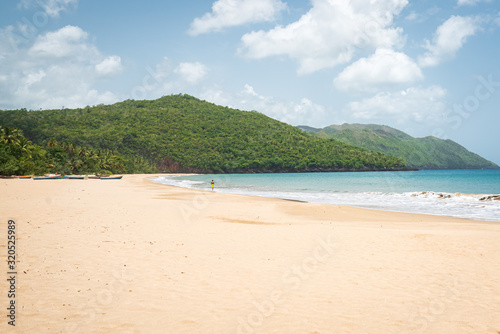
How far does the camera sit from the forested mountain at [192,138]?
129750 mm

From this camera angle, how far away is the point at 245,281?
21.2 feet

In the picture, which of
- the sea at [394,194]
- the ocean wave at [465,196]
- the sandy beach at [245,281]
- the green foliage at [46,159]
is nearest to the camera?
the sandy beach at [245,281]

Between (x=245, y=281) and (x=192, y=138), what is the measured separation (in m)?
148

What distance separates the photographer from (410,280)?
674 cm

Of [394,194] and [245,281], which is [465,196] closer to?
[394,194]

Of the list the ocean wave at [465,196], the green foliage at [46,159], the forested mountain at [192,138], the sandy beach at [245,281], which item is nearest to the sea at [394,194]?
the ocean wave at [465,196]

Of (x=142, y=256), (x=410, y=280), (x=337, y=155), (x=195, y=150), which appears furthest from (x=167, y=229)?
(x=337, y=155)

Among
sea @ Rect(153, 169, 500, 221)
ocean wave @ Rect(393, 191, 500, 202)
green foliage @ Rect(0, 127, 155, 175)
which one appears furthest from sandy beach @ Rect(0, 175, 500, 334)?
green foliage @ Rect(0, 127, 155, 175)

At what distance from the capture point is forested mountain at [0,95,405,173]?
130m

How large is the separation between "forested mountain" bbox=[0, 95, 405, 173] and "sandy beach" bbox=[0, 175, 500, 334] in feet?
369

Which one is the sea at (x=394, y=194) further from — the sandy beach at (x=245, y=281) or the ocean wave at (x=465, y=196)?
the sandy beach at (x=245, y=281)

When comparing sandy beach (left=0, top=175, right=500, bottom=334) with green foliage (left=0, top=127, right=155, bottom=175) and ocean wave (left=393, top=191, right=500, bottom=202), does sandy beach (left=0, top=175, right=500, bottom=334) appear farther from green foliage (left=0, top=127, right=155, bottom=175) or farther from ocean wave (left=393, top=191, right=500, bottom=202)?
green foliage (left=0, top=127, right=155, bottom=175)

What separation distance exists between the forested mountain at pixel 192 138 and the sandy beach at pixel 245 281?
369 feet

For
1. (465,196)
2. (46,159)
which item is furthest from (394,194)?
(46,159)
